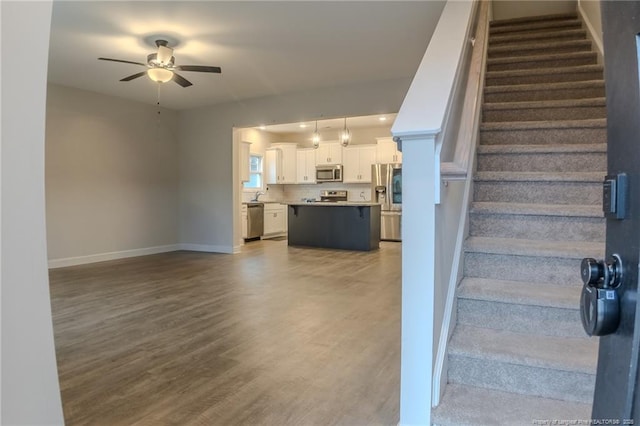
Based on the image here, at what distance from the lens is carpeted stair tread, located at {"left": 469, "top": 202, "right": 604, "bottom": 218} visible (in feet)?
7.16

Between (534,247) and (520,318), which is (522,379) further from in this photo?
(534,247)

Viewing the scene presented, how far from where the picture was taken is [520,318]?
191 cm

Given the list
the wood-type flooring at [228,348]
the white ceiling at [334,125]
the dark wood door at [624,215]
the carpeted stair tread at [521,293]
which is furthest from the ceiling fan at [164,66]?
the white ceiling at [334,125]

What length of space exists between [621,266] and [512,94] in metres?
3.15

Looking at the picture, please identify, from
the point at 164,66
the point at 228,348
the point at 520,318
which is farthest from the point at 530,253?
the point at 164,66

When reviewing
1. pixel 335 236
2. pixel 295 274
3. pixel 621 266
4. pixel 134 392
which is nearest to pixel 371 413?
pixel 134 392

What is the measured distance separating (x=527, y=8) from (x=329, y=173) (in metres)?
5.34

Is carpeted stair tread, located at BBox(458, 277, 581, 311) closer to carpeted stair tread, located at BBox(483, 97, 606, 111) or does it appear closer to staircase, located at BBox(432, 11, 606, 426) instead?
staircase, located at BBox(432, 11, 606, 426)

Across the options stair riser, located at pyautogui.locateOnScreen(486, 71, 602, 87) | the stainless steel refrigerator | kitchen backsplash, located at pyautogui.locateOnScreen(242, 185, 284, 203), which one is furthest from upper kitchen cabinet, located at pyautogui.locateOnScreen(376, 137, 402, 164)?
stair riser, located at pyautogui.locateOnScreen(486, 71, 602, 87)

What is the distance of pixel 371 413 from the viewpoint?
73.0 inches

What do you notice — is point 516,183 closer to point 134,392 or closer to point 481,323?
point 481,323

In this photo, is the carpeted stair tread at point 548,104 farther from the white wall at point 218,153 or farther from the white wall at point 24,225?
the white wall at point 24,225

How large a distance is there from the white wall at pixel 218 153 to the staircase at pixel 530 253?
129 inches

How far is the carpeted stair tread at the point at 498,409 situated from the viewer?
1.50 m
